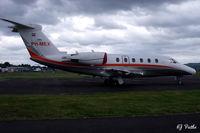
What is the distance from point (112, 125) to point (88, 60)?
40.5 feet

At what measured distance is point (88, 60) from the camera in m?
17.8

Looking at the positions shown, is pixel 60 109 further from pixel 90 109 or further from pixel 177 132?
pixel 177 132

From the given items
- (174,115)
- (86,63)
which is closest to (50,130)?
(174,115)

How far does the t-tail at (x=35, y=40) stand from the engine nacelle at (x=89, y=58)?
2.46m

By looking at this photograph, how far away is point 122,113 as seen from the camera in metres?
7.29

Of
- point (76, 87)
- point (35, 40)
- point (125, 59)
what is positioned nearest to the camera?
point (35, 40)

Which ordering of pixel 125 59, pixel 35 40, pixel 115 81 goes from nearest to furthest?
pixel 35 40
pixel 115 81
pixel 125 59

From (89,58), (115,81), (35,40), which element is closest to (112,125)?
(89,58)

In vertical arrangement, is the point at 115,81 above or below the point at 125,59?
below

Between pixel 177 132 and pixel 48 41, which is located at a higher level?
pixel 48 41

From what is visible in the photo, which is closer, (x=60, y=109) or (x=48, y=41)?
(x=60, y=109)

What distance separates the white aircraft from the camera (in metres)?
17.4

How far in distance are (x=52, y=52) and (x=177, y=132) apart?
1500cm

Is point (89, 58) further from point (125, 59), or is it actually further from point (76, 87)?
point (125, 59)
